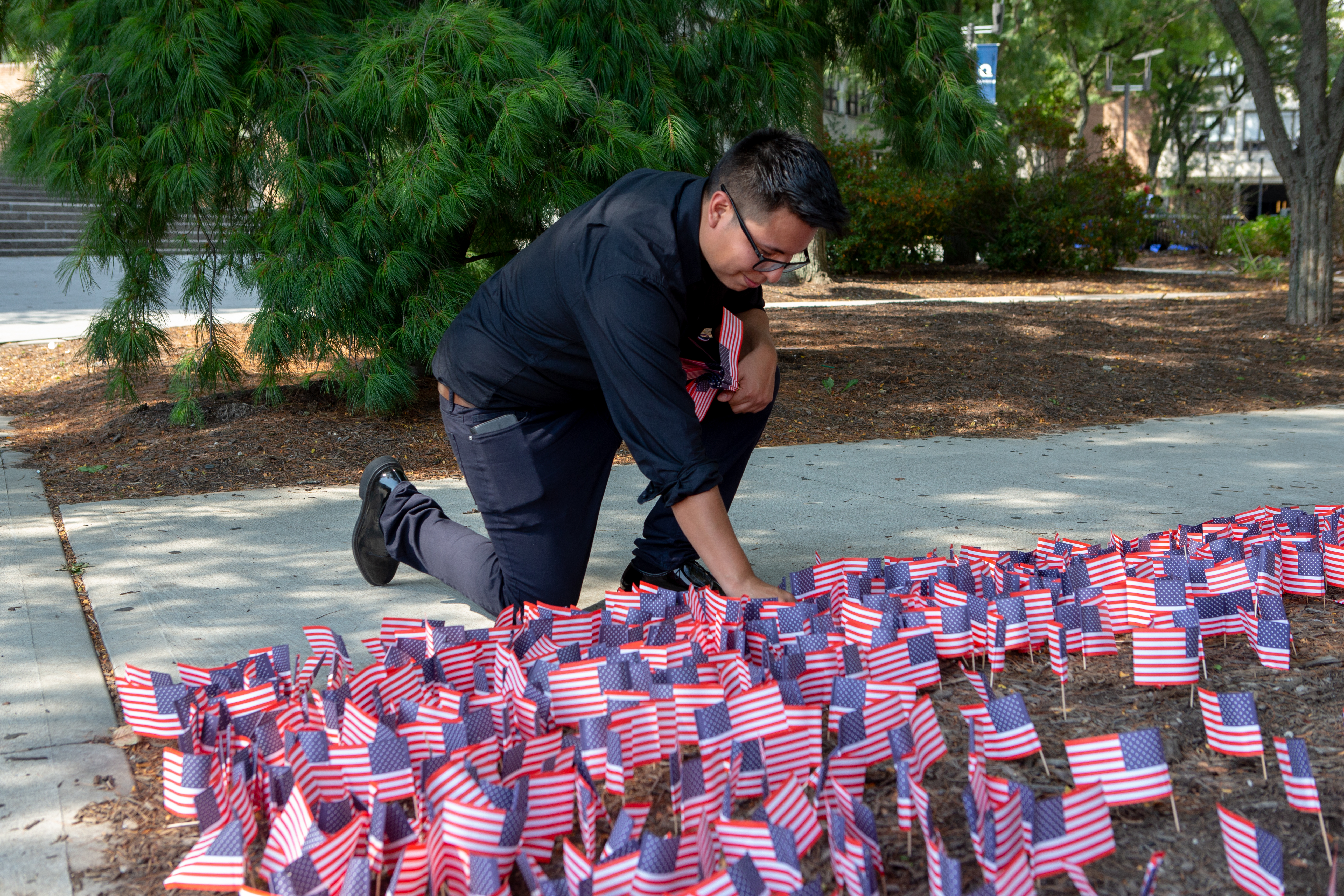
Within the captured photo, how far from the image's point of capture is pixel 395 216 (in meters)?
4.73

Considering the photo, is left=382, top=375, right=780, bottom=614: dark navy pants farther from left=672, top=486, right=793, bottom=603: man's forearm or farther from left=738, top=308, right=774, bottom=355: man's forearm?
left=672, top=486, right=793, bottom=603: man's forearm

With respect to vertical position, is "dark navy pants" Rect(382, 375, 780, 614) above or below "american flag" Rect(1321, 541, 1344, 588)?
above

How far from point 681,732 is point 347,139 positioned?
12.3 feet

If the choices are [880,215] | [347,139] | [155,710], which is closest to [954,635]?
[155,710]

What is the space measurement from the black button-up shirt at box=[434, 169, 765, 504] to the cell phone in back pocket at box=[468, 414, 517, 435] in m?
0.04

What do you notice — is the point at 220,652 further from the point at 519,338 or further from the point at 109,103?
the point at 109,103

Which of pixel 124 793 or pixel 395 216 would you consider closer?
pixel 124 793

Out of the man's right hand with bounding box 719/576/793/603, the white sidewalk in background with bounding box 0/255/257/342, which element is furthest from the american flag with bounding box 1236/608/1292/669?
the white sidewalk in background with bounding box 0/255/257/342

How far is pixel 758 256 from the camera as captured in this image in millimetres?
2383

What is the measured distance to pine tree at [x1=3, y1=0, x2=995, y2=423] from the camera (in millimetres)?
4645

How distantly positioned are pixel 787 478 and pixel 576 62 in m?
2.30

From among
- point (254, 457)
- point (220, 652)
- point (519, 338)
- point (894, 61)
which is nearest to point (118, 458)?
point (254, 457)

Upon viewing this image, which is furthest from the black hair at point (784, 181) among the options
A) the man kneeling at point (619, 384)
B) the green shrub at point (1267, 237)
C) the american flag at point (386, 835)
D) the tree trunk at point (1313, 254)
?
the green shrub at point (1267, 237)

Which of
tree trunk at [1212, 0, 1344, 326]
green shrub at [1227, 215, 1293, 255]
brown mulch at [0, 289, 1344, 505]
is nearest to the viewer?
brown mulch at [0, 289, 1344, 505]
